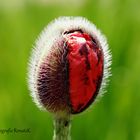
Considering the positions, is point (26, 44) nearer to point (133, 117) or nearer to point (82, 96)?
point (133, 117)

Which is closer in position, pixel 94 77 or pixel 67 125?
pixel 94 77

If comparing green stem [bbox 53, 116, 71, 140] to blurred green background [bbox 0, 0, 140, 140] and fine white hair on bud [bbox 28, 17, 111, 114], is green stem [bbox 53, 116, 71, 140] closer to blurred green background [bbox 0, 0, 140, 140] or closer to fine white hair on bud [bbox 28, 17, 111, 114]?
fine white hair on bud [bbox 28, 17, 111, 114]

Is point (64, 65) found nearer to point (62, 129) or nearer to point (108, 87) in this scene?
point (62, 129)

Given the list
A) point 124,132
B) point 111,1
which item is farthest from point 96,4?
point 124,132

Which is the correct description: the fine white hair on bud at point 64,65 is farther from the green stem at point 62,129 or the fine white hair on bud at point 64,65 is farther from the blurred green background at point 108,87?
the blurred green background at point 108,87

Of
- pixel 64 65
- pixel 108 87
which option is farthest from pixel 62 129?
pixel 108 87

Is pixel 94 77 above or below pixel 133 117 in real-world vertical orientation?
below
